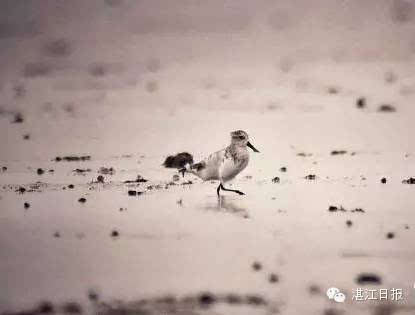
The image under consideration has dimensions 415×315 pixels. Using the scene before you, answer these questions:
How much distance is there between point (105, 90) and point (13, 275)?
3.63 feet

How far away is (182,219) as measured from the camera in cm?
276

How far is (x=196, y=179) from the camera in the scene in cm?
310

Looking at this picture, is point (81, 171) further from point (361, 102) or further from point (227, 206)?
point (361, 102)

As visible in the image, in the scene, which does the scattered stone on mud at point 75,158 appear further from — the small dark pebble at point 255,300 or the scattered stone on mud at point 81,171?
the small dark pebble at point 255,300

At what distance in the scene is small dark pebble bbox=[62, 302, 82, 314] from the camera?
2412 millimetres

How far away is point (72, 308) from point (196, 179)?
960 mm

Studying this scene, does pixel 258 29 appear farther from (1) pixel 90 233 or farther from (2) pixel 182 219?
(1) pixel 90 233

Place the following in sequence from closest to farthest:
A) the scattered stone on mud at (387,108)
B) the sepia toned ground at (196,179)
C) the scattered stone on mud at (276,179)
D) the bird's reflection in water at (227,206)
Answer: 1. the sepia toned ground at (196,179)
2. the bird's reflection in water at (227,206)
3. the scattered stone on mud at (276,179)
4. the scattered stone on mud at (387,108)

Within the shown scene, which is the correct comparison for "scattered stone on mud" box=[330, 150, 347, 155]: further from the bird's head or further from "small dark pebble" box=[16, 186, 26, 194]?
"small dark pebble" box=[16, 186, 26, 194]

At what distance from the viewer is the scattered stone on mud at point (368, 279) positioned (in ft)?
8.09

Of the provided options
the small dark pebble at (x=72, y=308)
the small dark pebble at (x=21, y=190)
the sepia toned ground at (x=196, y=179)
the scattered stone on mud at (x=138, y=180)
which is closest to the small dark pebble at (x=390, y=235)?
the sepia toned ground at (x=196, y=179)

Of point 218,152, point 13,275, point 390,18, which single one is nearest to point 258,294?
point 218,152

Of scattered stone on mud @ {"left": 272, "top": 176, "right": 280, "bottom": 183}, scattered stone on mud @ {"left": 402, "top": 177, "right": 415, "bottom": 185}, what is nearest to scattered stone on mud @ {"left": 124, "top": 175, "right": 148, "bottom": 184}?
scattered stone on mud @ {"left": 272, "top": 176, "right": 280, "bottom": 183}

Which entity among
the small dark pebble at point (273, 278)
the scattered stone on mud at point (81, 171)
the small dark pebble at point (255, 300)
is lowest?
the small dark pebble at point (255, 300)
